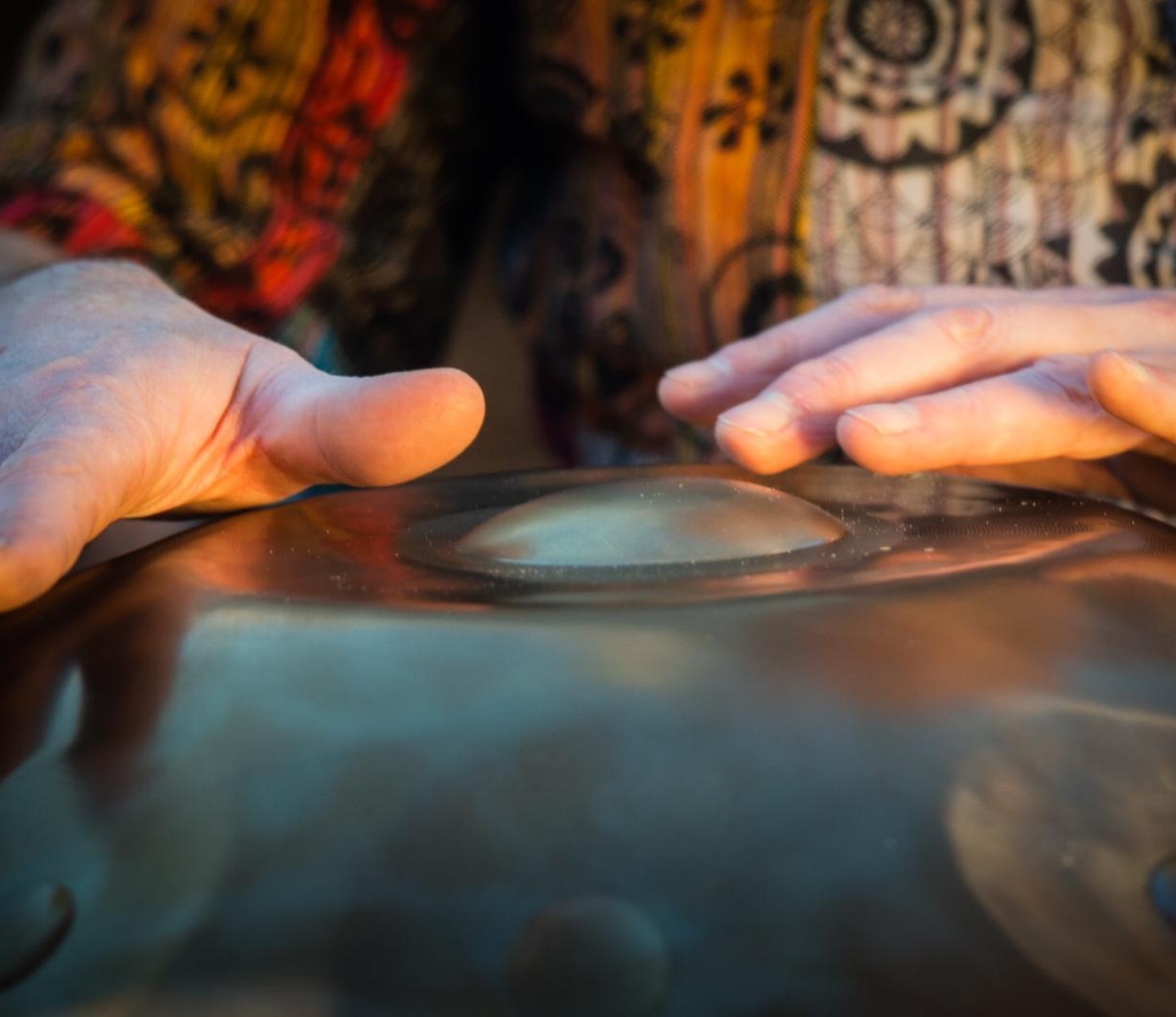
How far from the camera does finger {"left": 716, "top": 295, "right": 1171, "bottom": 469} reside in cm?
42

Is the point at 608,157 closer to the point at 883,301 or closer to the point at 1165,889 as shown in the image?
the point at 883,301

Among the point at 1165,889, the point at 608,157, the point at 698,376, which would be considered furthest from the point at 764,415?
the point at 608,157

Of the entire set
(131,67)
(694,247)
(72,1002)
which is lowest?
(72,1002)

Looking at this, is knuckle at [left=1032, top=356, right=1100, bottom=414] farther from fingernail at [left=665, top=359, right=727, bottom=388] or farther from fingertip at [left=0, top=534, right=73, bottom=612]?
fingertip at [left=0, top=534, right=73, bottom=612]

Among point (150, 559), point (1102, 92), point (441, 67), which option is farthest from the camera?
→ point (441, 67)

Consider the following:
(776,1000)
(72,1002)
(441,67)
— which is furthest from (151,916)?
(441,67)

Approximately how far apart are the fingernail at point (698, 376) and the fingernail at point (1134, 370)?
181 millimetres

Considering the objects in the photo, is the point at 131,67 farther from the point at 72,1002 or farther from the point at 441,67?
the point at 72,1002

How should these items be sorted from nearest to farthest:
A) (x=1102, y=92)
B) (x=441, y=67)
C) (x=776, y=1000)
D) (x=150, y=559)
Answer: (x=776, y=1000), (x=150, y=559), (x=1102, y=92), (x=441, y=67)

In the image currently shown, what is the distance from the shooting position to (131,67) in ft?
2.30

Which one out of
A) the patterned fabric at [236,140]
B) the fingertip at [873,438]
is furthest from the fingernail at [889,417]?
the patterned fabric at [236,140]

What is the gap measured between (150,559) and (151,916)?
128 mm

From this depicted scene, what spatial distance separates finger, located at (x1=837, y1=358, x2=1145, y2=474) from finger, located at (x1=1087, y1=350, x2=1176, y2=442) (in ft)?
0.14

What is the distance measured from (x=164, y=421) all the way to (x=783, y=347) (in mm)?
269
